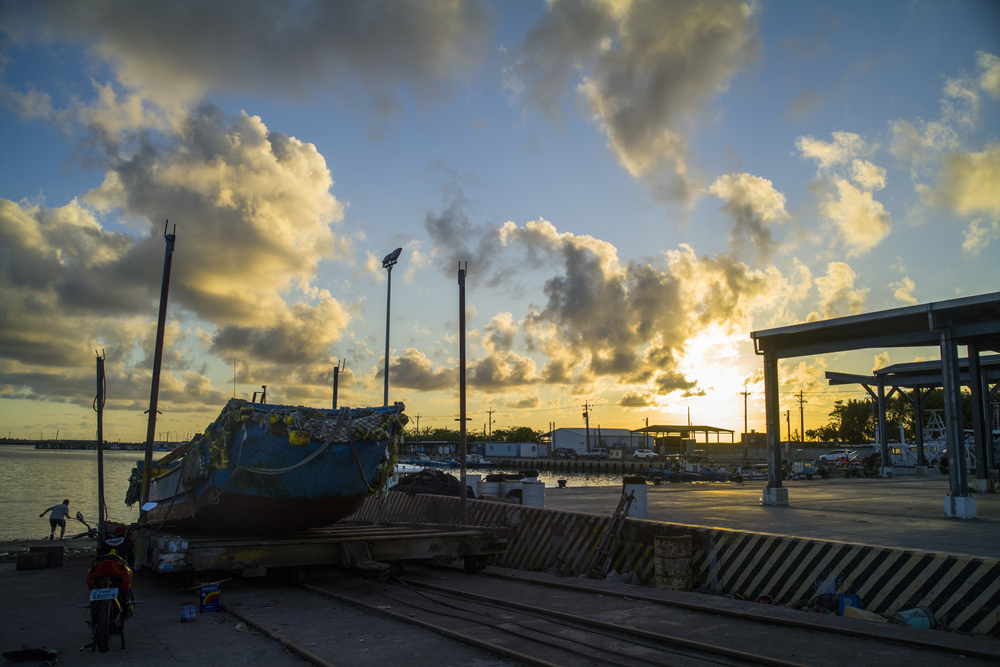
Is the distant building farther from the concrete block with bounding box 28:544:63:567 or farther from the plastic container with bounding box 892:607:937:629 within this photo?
the plastic container with bounding box 892:607:937:629

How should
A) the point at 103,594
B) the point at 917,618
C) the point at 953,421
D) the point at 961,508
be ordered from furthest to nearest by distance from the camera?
the point at 953,421 < the point at 961,508 < the point at 917,618 < the point at 103,594

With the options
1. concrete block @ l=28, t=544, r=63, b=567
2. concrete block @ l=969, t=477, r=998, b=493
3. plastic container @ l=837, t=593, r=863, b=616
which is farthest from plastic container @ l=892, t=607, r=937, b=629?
concrete block @ l=969, t=477, r=998, b=493

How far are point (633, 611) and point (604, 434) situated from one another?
162195 mm

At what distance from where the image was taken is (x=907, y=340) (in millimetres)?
22281

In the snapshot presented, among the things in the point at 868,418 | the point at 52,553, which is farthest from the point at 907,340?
the point at 868,418

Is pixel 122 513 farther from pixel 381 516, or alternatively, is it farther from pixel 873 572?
pixel 873 572

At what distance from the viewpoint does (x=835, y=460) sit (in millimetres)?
67375

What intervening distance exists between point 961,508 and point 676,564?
12754mm

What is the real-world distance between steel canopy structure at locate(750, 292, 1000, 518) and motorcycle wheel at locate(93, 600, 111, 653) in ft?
67.0

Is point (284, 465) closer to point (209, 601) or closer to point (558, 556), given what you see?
point (209, 601)

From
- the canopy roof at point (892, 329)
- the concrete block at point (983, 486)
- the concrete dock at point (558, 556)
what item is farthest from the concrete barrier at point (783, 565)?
the concrete block at point (983, 486)

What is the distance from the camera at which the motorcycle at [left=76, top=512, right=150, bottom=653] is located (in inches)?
275

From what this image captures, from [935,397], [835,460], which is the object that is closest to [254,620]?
[835,460]

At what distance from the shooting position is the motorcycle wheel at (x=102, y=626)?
22.9ft
